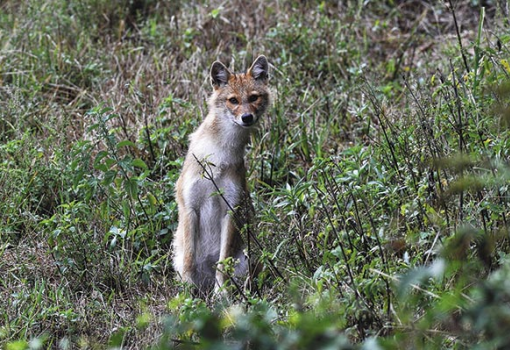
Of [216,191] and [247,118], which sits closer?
[216,191]

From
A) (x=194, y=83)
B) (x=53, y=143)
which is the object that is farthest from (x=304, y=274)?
(x=194, y=83)

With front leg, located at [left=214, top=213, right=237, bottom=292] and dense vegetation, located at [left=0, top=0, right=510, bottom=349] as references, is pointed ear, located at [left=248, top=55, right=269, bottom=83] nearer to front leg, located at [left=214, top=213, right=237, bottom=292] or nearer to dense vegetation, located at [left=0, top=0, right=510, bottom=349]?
dense vegetation, located at [left=0, top=0, right=510, bottom=349]

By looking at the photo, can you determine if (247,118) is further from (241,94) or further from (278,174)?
(278,174)

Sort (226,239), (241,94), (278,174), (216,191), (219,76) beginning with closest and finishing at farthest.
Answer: (216,191) < (226,239) < (241,94) < (219,76) < (278,174)

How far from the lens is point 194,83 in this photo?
8586mm

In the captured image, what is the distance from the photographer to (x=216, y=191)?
6.12 m

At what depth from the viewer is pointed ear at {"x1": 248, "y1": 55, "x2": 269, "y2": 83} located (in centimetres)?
694

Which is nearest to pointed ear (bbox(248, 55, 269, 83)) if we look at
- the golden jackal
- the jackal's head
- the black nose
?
the jackal's head

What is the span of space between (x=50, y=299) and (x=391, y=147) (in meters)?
2.72

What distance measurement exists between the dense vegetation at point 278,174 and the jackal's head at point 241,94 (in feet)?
2.24

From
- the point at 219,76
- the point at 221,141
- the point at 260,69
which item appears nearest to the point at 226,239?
the point at 221,141

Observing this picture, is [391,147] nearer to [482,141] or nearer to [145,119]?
[482,141]

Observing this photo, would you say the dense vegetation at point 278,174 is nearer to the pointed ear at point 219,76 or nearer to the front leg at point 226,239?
the front leg at point 226,239

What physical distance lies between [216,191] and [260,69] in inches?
56.1
